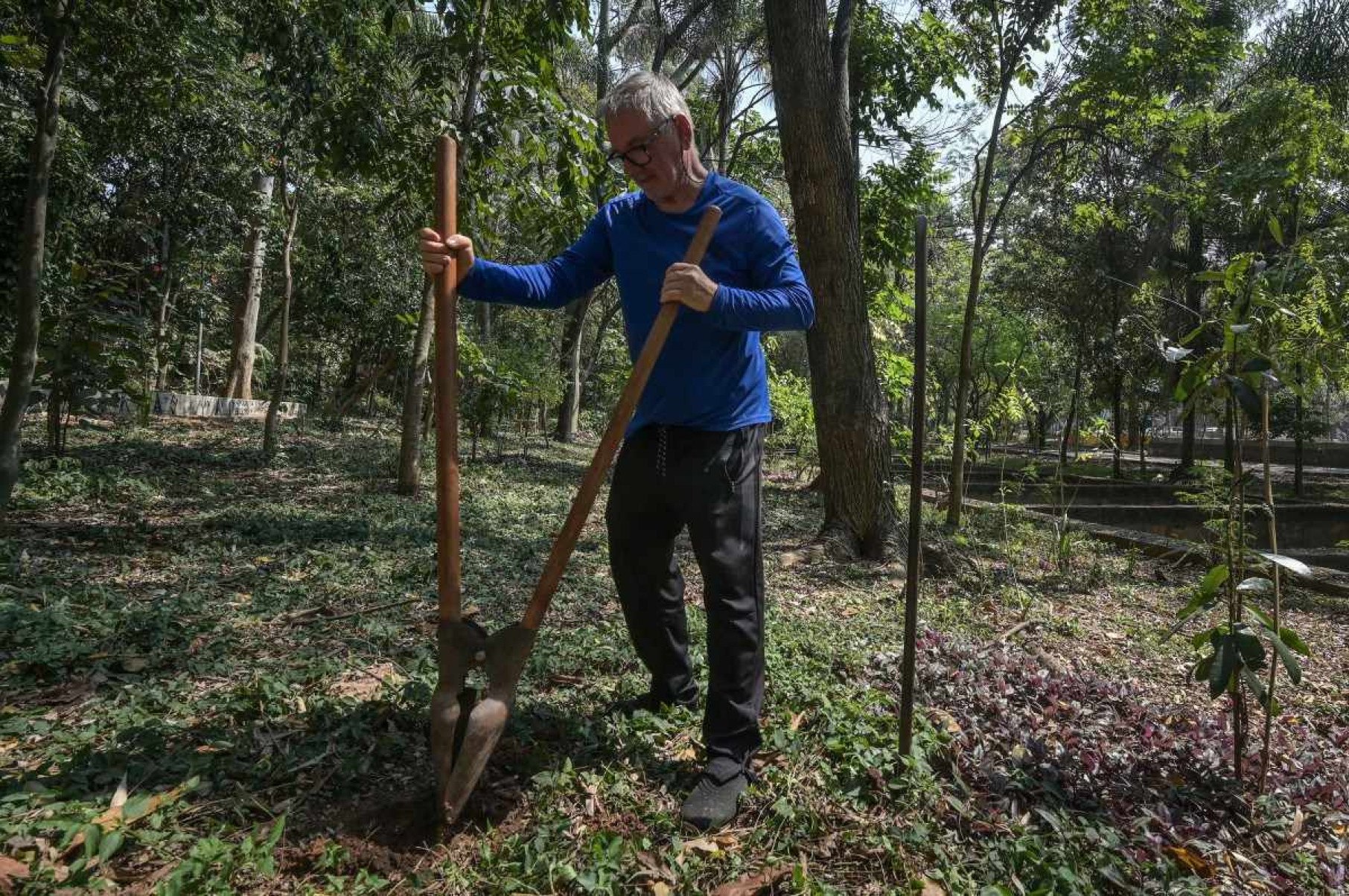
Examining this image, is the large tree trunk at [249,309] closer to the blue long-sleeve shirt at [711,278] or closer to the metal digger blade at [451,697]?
the blue long-sleeve shirt at [711,278]

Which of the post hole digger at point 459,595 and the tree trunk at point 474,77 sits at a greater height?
the tree trunk at point 474,77

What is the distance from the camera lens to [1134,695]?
10.0 ft

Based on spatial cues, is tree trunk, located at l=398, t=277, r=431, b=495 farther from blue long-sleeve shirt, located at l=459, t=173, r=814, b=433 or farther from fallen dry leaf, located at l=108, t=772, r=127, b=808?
fallen dry leaf, located at l=108, t=772, r=127, b=808

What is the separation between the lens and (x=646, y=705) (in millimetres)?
2539

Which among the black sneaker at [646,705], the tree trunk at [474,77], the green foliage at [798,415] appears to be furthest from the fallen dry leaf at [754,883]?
the green foliage at [798,415]

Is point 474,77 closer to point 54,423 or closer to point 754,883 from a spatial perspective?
point 54,423

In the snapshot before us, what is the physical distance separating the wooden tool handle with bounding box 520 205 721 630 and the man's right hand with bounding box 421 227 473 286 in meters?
0.59

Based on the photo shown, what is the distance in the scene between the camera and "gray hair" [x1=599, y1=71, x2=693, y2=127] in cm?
199

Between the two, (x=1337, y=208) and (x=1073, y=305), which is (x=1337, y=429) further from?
(x=1337, y=208)

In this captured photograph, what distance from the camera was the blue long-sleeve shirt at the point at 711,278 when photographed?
6.95 ft

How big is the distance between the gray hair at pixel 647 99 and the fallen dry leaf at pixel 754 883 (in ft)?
6.18

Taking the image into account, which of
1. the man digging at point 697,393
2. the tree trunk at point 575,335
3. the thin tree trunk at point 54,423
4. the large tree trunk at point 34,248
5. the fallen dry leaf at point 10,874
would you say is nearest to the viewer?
the fallen dry leaf at point 10,874

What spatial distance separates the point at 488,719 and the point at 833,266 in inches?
161

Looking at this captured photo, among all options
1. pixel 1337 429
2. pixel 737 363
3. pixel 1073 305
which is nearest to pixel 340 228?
pixel 737 363
